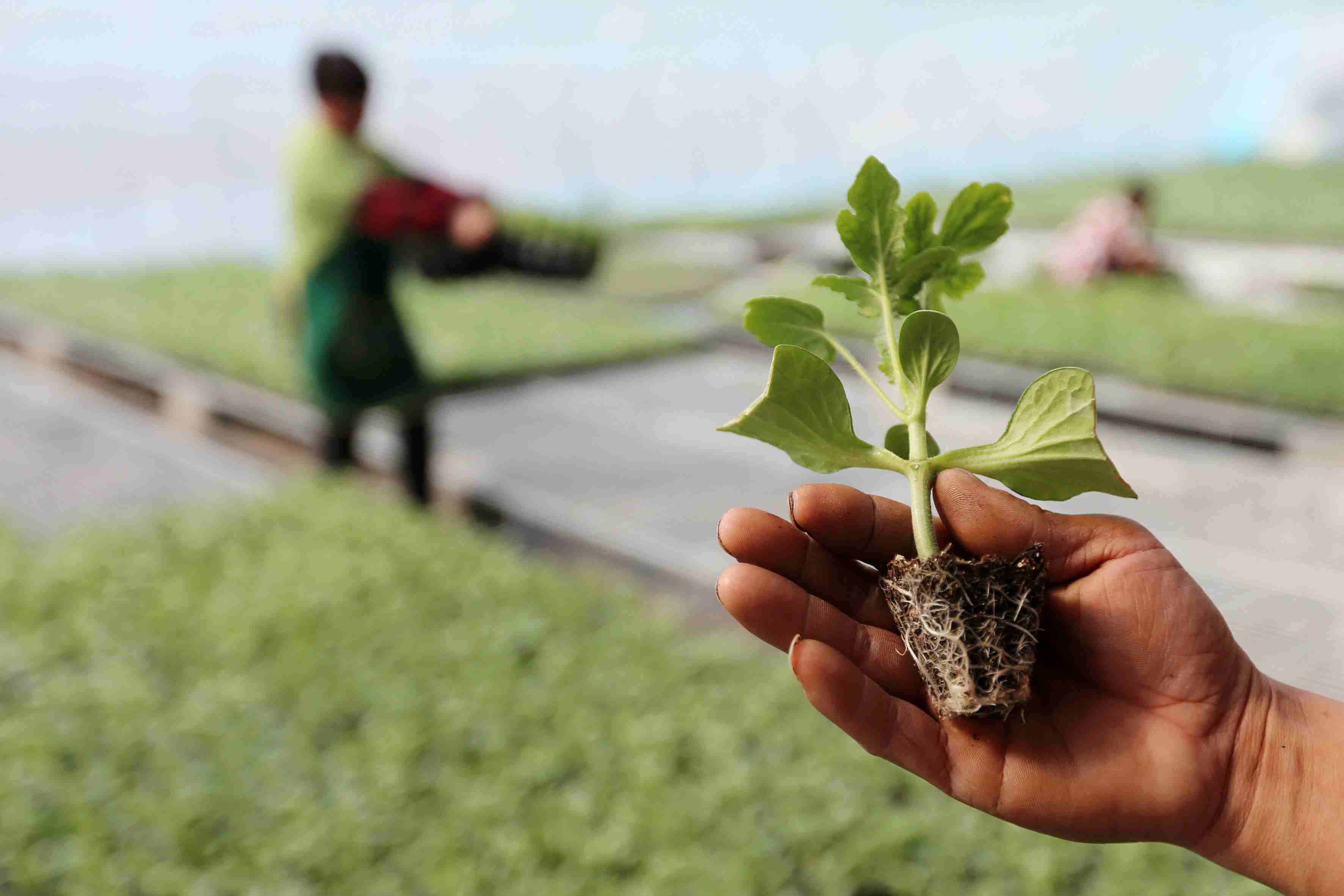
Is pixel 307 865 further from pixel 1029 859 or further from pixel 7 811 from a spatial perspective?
pixel 1029 859

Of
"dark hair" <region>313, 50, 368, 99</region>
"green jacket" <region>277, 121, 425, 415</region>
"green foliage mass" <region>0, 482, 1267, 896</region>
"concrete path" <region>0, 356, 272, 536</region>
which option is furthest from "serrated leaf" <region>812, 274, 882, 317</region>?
"concrete path" <region>0, 356, 272, 536</region>

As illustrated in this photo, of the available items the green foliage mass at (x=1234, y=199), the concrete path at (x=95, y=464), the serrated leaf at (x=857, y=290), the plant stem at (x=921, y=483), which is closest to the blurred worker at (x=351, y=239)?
the concrete path at (x=95, y=464)

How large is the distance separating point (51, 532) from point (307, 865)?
308 cm

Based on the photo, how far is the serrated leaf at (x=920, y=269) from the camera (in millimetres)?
993

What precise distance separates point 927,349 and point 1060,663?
395mm

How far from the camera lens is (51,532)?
4.55m

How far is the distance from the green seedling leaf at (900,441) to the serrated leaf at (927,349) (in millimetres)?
71

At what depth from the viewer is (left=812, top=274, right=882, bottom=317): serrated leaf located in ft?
3.41

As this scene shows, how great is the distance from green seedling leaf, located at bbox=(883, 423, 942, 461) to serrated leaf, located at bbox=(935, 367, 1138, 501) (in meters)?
0.05

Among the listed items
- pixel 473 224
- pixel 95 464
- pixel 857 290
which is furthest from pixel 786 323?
pixel 95 464

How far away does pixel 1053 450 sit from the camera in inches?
37.3

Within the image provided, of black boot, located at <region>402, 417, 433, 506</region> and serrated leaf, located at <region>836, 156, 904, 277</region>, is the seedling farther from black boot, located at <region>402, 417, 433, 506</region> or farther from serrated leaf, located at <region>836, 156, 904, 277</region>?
black boot, located at <region>402, 417, 433, 506</region>

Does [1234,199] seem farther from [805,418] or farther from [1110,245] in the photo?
[805,418]

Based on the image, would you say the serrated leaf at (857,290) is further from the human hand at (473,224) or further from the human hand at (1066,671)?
the human hand at (473,224)
